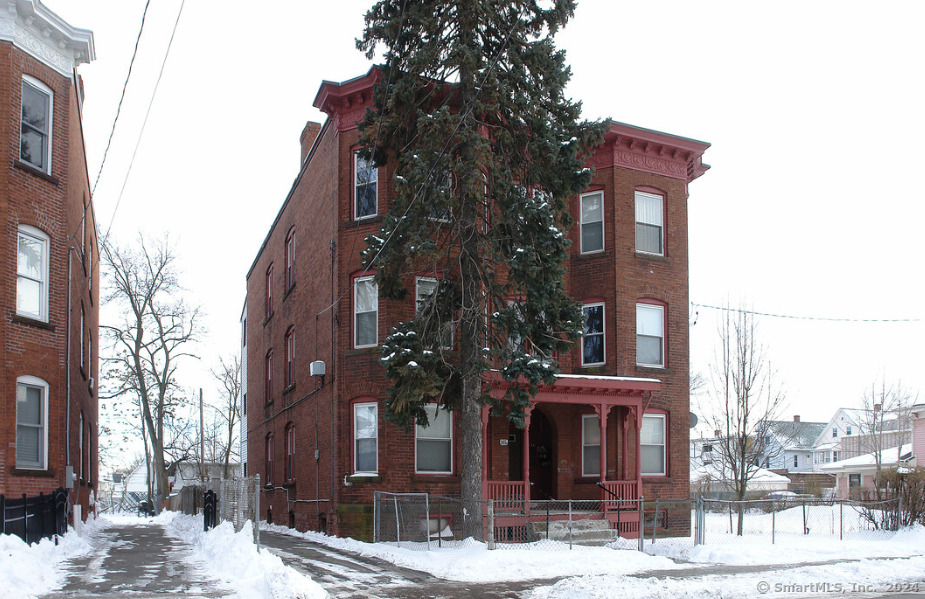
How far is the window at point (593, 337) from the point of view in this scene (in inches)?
946

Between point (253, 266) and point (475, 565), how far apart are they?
24.2 meters

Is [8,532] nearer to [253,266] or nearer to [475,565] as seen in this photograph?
[475,565]

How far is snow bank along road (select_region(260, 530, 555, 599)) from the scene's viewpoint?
42.1 ft

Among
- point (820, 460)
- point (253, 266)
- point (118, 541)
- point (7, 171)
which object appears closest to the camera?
point (7, 171)

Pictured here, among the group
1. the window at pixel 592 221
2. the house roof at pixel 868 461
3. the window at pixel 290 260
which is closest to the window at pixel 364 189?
the window at pixel 592 221

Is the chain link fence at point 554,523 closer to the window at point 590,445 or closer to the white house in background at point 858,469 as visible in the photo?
the window at point 590,445

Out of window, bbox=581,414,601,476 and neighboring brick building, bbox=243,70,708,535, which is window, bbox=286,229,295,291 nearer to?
neighboring brick building, bbox=243,70,708,535

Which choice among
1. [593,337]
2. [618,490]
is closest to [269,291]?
[593,337]

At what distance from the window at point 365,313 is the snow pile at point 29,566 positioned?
8.17 m

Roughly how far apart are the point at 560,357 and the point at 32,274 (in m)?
13.1

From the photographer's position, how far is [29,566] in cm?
1293

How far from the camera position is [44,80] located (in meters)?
18.6

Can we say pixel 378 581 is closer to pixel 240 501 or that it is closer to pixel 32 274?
pixel 240 501

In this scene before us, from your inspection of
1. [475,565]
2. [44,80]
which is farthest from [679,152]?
[44,80]
